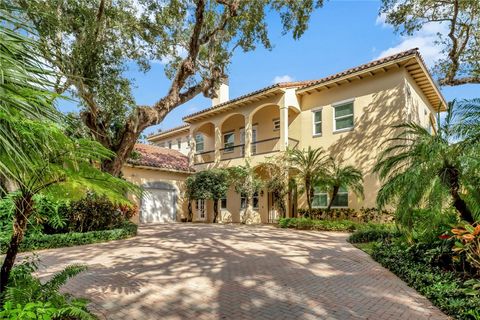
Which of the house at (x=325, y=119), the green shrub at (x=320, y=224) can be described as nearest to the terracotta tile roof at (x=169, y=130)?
the house at (x=325, y=119)

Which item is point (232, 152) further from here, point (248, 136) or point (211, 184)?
point (211, 184)

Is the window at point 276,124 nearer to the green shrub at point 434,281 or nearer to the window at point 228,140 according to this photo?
the window at point 228,140

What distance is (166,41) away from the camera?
13.5 metres

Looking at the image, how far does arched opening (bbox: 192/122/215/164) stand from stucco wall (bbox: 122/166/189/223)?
2.17 metres

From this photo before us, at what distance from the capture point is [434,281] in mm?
5504

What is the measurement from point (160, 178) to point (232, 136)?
649 cm

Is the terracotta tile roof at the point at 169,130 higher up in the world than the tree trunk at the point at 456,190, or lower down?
higher up

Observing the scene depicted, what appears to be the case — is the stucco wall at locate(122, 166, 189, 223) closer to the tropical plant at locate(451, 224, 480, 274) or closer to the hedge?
the hedge

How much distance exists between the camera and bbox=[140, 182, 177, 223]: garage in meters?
20.2

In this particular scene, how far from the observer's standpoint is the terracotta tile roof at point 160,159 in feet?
65.8

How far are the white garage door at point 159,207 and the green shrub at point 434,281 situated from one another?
1596cm

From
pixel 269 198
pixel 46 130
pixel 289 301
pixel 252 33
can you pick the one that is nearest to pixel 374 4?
pixel 252 33

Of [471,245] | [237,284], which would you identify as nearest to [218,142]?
[237,284]

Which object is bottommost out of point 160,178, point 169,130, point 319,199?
point 319,199
